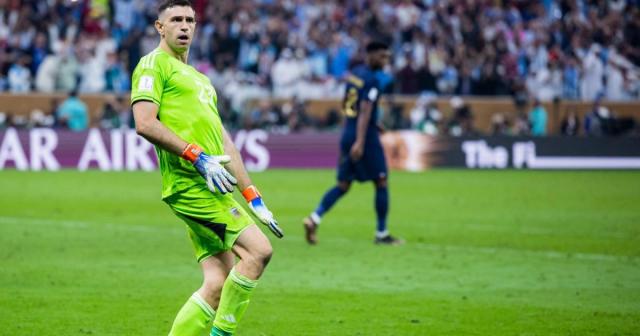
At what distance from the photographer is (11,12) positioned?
2906 cm

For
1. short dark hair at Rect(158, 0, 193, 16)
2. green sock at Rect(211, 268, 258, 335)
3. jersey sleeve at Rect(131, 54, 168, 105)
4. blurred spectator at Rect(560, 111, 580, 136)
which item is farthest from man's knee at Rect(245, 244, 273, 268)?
blurred spectator at Rect(560, 111, 580, 136)

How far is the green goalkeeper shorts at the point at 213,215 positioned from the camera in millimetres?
6598

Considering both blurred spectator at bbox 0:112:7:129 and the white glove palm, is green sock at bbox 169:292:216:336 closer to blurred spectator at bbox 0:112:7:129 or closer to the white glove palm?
the white glove palm

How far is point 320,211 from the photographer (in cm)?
1417

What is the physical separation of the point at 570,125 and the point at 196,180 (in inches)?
986

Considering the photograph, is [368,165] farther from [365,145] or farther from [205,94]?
[205,94]

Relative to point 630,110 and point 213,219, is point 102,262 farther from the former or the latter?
point 630,110

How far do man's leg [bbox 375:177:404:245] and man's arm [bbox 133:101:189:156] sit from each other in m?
7.73

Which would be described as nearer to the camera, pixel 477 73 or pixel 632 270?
pixel 632 270

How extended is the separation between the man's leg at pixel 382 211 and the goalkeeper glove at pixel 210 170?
7691 millimetres

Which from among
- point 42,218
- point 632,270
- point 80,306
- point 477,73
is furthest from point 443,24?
point 80,306

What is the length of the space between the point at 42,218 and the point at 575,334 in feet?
34.0

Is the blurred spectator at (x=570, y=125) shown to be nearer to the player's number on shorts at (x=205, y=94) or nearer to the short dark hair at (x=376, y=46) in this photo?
the short dark hair at (x=376, y=46)

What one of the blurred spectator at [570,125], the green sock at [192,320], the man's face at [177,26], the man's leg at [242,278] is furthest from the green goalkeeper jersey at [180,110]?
the blurred spectator at [570,125]
